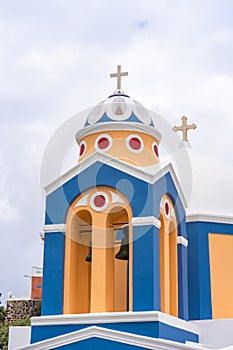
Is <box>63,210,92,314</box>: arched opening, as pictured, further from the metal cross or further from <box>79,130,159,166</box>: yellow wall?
the metal cross

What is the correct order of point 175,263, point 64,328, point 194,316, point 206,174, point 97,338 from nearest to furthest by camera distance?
point 97,338
point 64,328
point 175,263
point 194,316
point 206,174

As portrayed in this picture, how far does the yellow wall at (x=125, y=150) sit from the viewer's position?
34.0 feet

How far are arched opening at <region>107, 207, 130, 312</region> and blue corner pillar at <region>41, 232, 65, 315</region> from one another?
2.69 ft

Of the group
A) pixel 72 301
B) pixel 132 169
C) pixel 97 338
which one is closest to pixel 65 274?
pixel 72 301

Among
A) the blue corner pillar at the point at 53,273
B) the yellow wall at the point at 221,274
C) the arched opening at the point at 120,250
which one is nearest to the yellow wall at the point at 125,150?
the arched opening at the point at 120,250

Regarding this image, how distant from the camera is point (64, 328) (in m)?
9.14

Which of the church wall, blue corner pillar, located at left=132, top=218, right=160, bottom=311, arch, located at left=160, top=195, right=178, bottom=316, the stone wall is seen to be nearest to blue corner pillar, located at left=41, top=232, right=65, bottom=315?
blue corner pillar, located at left=132, top=218, right=160, bottom=311

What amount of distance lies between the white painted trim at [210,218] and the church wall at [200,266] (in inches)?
2.4

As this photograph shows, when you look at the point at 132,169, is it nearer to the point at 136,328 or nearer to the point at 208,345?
the point at 136,328

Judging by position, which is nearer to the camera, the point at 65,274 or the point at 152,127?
the point at 65,274

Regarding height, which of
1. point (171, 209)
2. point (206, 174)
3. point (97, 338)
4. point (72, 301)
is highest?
point (206, 174)

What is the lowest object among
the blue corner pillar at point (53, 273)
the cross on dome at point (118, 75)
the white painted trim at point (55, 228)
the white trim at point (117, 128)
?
the blue corner pillar at point (53, 273)

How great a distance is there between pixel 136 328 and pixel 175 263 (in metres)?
1.87

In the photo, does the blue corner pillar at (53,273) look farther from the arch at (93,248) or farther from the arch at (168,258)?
the arch at (168,258)
